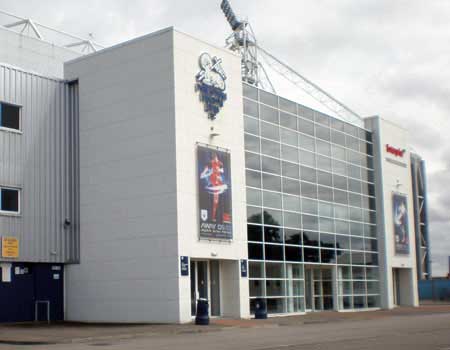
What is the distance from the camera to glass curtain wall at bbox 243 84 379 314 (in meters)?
34.6

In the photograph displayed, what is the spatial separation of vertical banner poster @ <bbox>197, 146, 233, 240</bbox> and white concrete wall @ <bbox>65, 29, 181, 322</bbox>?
5.48ft

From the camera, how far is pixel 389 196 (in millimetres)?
46312

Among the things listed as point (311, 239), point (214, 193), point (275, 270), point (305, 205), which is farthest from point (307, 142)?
point (214, 193)

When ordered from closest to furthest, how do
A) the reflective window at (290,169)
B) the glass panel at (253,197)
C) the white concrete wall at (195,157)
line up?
the white concrete wall at (195,157), the glass panel at (253,197), the reflective window at (290,169)

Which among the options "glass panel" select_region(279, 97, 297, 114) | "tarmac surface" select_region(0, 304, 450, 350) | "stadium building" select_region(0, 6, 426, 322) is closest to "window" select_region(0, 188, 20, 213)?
"stadium building" select_region(0, 6, 426, 322)

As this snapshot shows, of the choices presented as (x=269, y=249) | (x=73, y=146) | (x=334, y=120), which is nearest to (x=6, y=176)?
(x=73, y=146)

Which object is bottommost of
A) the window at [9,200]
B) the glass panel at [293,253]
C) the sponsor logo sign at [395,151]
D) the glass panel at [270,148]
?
the glass panel at [293,253]

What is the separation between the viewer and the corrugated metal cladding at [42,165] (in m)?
29.4

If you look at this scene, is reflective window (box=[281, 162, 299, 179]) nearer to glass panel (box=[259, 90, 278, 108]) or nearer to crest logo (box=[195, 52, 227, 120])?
glass panel (box=[259, 90, 278, 108])

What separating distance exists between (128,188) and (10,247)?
17.0 feet

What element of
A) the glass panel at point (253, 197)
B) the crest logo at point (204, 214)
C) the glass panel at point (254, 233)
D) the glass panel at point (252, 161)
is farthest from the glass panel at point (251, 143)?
the crest logo at point (204, 214)

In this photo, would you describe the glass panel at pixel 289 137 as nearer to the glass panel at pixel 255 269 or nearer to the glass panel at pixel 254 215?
the glass panel at pixel 254 215

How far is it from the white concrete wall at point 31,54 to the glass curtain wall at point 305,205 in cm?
1133

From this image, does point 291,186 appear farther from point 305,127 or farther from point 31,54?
point 31,54
